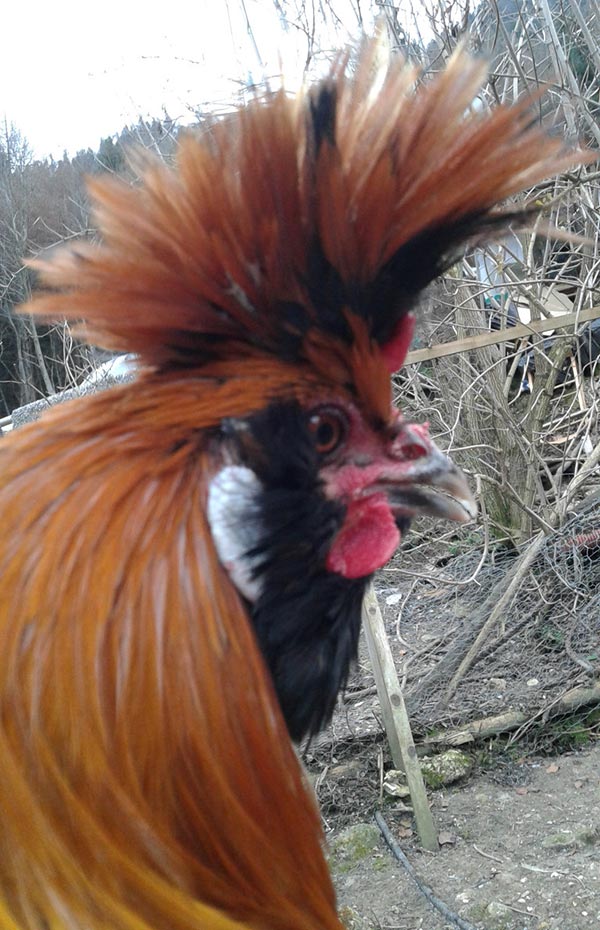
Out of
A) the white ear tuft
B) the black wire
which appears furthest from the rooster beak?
the black wire

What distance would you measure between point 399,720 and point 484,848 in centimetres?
77

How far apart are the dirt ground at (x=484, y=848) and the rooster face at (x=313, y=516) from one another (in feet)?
7.75

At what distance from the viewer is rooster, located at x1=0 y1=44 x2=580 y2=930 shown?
1176mm

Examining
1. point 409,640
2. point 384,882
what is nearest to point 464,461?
point 409,640

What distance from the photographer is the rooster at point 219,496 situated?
1.18m

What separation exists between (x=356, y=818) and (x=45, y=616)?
3.40m

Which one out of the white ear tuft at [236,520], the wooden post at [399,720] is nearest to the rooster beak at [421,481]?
the white ear tuft at [236,520]

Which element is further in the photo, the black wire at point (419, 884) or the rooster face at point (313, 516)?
the black wire at point (419, 884)

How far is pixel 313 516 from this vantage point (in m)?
1.37

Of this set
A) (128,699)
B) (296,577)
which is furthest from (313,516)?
(128,699)

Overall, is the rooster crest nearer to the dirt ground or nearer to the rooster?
the rooster

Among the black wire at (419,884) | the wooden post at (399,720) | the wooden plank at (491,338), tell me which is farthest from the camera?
the wooden plank at (491,338)

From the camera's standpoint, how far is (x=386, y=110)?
1.35 metres

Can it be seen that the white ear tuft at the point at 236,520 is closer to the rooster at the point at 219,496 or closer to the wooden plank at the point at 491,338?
the rooster at the point at 219,496
